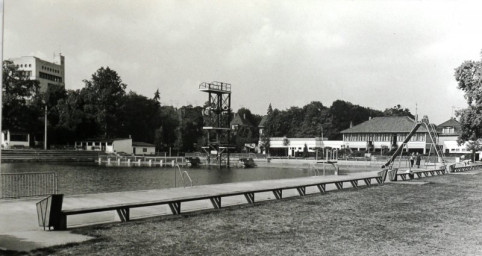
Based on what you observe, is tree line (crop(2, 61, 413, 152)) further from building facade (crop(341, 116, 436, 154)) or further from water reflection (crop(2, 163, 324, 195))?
water reflection (crop(2, 163, 324, 195))

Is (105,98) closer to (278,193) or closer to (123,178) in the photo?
(123,178)

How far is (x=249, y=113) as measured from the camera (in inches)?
6314

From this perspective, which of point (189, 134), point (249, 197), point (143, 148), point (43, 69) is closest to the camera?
point (249, 197)

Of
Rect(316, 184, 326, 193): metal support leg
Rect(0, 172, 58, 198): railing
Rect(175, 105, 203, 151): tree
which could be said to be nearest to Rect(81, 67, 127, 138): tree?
Rect(175, 105, 203, 151): tree

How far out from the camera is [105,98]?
3816 inches

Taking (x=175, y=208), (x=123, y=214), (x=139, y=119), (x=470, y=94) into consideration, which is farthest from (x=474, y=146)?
(x=139, y=119)

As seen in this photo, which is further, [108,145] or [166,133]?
[166,133]

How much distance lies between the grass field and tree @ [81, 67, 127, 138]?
84419 mm

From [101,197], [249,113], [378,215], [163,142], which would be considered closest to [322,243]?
[378,215]

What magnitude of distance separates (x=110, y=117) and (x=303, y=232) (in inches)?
3532

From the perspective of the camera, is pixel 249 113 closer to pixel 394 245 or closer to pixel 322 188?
pixel 322 188

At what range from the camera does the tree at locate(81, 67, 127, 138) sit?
317 ft

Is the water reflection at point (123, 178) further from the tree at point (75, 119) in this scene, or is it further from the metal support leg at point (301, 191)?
the tree at point (75, 119)

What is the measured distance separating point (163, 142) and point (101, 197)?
92.5 m
